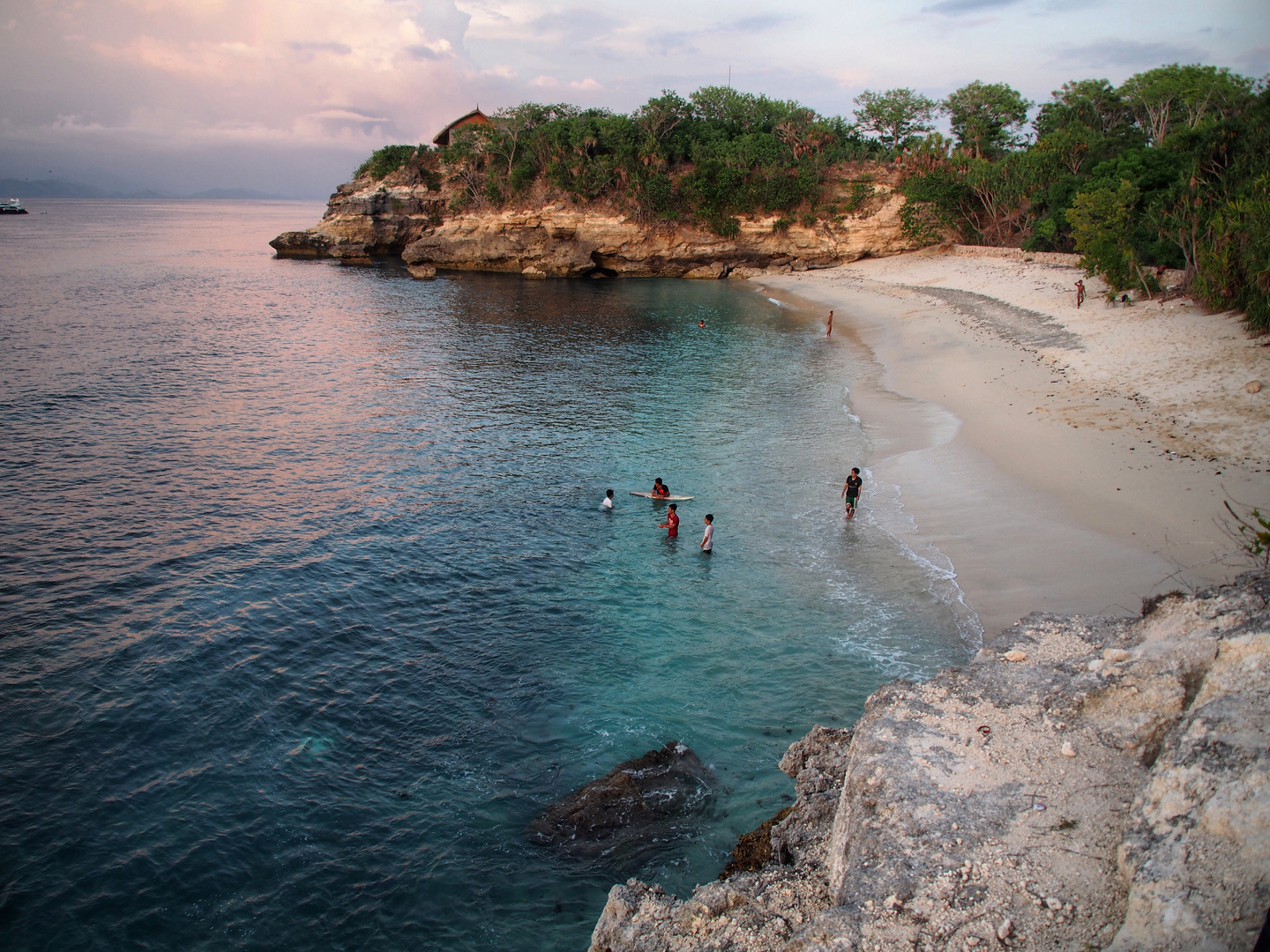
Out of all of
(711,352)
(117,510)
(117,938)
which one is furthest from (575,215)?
(117,938)

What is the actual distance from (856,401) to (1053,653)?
2146 cm

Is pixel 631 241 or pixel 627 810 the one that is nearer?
pixel 627 810

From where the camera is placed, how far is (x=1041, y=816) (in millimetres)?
6129

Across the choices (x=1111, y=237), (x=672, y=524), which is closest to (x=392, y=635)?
(x=672, y=524)

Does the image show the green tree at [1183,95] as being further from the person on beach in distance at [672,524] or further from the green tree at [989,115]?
the person on beach in distance at [672,524]

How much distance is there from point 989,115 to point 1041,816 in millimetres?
85694

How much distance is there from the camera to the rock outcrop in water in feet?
15.7

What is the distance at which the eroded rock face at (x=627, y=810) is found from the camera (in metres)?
9.31

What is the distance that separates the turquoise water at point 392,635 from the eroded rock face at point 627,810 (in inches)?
11.1

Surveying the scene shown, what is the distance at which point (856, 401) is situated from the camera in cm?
2906

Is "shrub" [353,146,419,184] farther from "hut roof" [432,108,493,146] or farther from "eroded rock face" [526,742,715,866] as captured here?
"eroded rock face" [526,742,715,866]

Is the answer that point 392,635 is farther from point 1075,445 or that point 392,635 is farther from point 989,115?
point 989,115

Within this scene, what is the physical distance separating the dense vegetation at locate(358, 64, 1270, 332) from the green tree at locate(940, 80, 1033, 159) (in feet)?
0.48

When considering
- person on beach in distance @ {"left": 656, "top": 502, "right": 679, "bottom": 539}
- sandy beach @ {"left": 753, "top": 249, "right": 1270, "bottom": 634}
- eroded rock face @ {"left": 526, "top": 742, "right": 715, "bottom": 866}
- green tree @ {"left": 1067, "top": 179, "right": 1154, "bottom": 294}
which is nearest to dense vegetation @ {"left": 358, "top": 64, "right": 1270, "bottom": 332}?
green tree @ {"left": 1067, "top": 179, "right": 1154, "bottom": 294}
